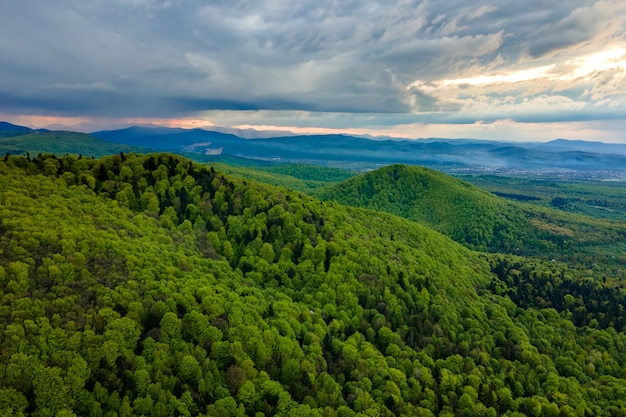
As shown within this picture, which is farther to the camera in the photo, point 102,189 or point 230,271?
point 102,189

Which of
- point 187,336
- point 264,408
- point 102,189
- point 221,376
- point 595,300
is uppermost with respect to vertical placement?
point 102,189

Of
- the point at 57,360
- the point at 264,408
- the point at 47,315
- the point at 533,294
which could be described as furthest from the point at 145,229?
the point at 533,294

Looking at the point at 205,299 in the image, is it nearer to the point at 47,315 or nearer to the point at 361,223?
the point at 47,315

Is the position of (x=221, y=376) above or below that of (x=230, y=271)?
below

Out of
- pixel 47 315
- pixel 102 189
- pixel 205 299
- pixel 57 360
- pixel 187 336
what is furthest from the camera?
pixel 102 189

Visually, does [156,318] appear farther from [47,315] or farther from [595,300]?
[595,300]

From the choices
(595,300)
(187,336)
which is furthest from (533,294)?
(187,336)

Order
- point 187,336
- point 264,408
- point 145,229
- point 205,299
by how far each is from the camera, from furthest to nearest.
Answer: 1. point 145,229
2. point 205,299
3. point 187,336
4. point 264,408
